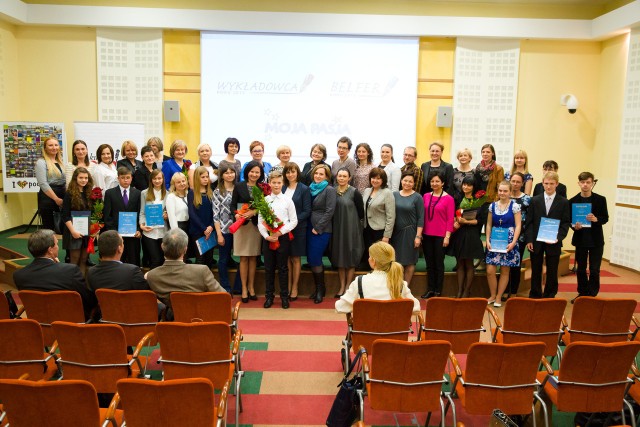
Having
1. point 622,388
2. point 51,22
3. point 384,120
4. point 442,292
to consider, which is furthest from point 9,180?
point 622,388

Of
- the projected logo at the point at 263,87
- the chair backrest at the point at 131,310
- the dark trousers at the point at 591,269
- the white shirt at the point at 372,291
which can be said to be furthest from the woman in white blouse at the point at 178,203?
the dark trousers at the point at 591,269

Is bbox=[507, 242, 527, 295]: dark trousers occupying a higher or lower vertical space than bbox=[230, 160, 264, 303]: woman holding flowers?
lower

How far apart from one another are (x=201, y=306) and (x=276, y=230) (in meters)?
2.14

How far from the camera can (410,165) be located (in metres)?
6.87

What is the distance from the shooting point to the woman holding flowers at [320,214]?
6.36 metres

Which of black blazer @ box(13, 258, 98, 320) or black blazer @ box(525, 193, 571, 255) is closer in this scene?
black blazer @ box(13, 258, 98, 320)

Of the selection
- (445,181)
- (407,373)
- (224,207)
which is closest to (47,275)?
(224,207)

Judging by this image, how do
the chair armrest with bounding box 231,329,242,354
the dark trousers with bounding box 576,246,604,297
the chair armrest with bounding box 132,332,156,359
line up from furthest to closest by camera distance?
the dark trousers with bounding box 576,246,604,297 < the chair armrest with bounding box 231,329,242,354 < the chair armrest with bounding box 132,332,156,359

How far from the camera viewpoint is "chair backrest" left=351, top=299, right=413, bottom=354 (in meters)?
3.99

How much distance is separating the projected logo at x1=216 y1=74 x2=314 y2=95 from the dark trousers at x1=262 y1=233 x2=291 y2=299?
4.35 meters

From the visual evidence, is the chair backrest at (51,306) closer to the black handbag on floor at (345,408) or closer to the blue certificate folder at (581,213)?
the black handbag on floor at (345,408)

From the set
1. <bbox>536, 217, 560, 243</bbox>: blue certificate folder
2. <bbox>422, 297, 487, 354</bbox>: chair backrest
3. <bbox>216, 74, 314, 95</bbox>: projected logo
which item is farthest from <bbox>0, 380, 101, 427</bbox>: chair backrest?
<bbox>216, 74, 314, 95</bbox>: projected logo

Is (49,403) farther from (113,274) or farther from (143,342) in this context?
(113,274)

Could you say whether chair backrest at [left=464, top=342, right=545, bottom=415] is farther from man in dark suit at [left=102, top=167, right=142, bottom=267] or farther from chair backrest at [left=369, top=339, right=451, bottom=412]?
man in dark suit at [left=102, top=167, right=142, bottom=267]
